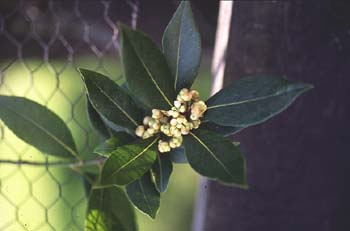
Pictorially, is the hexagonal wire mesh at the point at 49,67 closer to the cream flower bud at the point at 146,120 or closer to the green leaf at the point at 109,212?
the green leaf at the point at 109,212

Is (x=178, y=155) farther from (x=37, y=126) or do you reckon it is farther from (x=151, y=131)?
(x=37, y=126)

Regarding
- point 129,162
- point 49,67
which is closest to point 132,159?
point 129,162

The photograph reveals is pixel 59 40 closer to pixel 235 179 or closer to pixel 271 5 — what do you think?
pixel 271 5

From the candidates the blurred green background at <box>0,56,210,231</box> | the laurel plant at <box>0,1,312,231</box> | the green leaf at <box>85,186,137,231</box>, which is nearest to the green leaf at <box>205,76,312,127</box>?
the laurel plant at <box>0,1,312,231</box>

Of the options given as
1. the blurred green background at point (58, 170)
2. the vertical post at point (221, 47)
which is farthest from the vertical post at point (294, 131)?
the blurred green background at point (58, 170)

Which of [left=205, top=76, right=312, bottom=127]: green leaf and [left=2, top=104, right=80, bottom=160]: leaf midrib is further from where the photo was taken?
[left=2, top=104, right=80, bottom=160]: leaf midrib

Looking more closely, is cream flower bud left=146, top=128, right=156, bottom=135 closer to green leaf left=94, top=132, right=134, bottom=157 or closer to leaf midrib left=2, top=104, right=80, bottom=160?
green leaf left=94, top=132, right=134, bottom=157
